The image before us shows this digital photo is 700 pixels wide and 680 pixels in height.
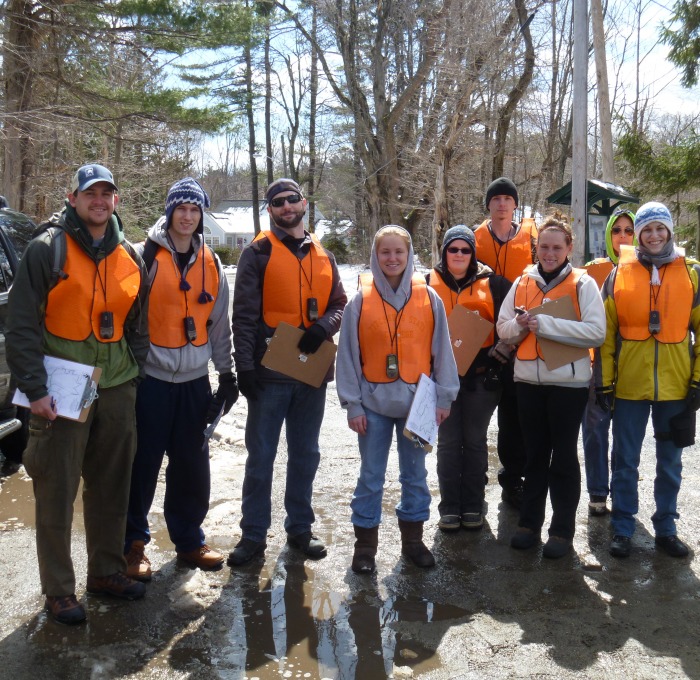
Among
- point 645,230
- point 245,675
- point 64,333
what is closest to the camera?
point 245,675

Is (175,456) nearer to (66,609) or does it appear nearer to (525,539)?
(66,609)

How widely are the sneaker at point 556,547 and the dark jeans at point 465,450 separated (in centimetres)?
56

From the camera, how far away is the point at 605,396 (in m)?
4.68

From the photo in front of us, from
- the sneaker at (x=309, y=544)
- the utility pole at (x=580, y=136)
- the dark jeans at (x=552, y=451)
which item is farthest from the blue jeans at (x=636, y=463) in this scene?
the utility pole at (x=580, y=136)

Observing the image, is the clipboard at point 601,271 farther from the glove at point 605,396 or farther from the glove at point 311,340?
the glove at point 311,340

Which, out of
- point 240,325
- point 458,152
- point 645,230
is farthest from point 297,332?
point 458,152

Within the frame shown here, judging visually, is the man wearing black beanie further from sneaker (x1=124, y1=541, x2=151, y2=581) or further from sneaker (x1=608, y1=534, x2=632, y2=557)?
sneaker (x1=124, y1=541, x2=151, y2=581)

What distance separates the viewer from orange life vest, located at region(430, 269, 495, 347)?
4.91m

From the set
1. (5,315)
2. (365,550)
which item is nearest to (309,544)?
(365,550)

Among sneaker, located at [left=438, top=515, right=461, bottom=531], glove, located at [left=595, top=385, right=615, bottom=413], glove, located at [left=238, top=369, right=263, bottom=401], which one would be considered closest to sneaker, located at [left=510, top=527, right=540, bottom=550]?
sneaker, located at [left=438, top=515, right=461, bottom=531]

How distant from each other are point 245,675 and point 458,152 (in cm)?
1916

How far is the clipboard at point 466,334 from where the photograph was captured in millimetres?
4785

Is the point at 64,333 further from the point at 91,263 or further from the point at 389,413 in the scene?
the point at 389,413

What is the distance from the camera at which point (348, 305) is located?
14.2ft
